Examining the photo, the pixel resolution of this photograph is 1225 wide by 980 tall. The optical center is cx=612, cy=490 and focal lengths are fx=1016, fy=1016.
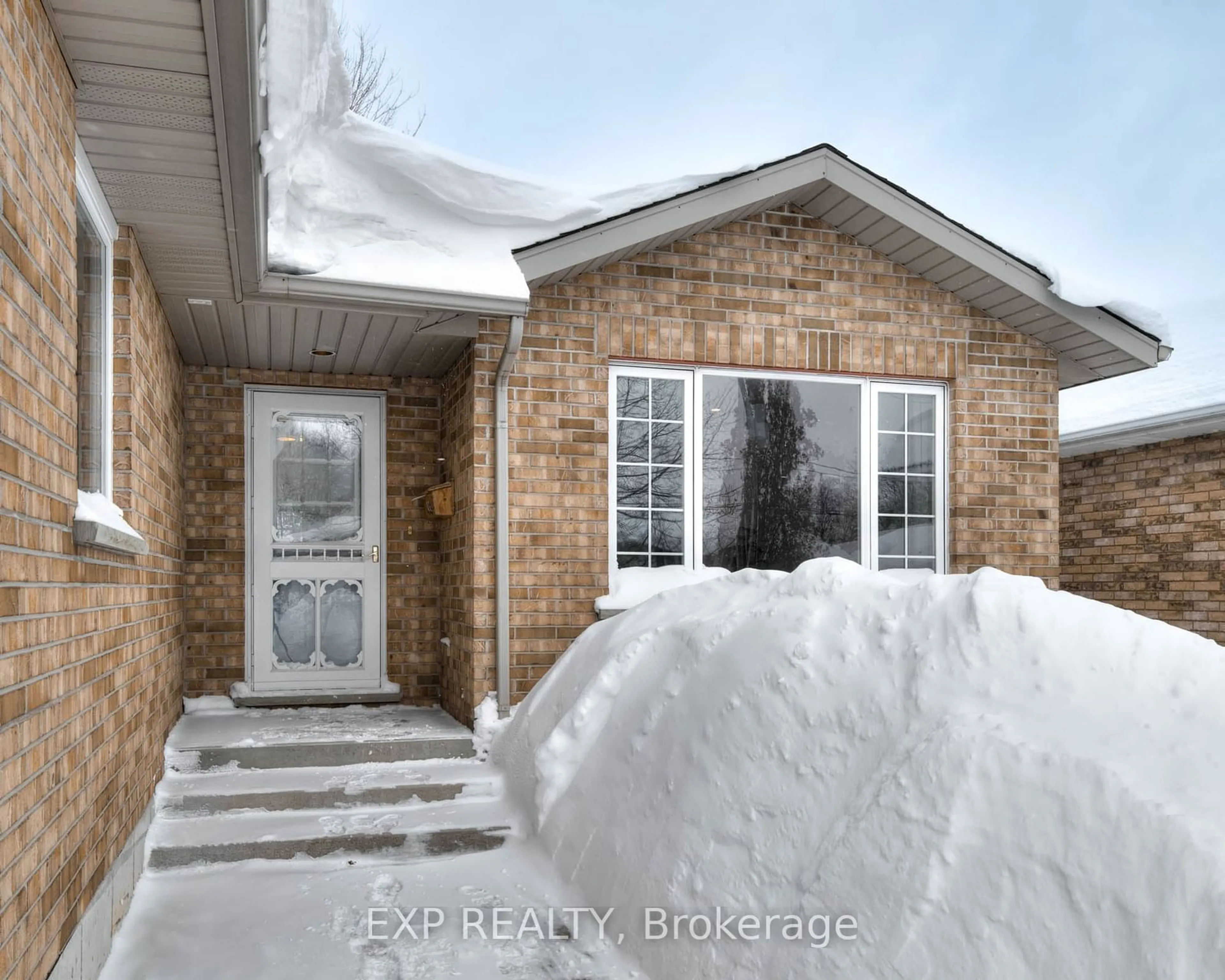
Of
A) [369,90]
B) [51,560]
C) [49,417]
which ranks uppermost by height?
[369,90]

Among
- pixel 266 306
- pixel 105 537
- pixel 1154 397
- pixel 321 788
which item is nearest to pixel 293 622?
pixel 321 788

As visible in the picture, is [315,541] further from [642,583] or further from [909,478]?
[909,478]

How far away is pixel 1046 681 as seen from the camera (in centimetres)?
272

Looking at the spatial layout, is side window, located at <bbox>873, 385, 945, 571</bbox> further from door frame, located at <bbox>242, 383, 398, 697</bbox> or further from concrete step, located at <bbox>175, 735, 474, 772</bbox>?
door frame, located at <bbox>242, 383, 398, 697</bbox>

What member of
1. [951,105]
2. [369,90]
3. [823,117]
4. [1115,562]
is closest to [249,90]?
[1115,562]

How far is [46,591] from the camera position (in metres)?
2.44

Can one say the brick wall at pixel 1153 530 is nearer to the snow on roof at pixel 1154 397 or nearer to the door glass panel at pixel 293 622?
the snow on roof at pixel 1154 397

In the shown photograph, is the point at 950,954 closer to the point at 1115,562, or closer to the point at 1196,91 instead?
the point at 1115,562

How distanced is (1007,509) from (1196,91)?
281 feet

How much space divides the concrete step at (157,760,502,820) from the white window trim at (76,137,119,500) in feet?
5.15

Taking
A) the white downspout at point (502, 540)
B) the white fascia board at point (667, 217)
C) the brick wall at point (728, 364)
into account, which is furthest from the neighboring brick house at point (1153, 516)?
the white downspout at point (502, 540)

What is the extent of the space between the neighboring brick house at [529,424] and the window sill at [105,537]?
165 mm

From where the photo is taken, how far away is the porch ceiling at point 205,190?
104 inches

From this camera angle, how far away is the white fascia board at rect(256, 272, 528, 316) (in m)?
4.91
